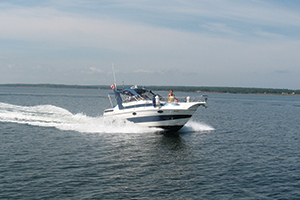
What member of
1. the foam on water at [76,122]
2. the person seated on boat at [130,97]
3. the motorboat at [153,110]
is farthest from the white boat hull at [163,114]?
the person seated on boat at [130,97]

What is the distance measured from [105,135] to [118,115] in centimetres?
342

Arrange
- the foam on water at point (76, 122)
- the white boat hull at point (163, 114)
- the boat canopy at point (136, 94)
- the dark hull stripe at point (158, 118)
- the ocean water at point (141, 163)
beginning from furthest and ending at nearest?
the boat canopy at point (136, 94) < the foam on water at point (76, 122) < the dark hull stripe at point (158, 118) < the white boat hull at point (163, 114) < the ocean water at point (141, 163)

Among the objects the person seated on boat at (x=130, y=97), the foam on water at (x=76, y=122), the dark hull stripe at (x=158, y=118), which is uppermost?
the person seated on boat at (x=130, y=97)

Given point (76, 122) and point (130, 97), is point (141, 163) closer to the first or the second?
point (130, 97)

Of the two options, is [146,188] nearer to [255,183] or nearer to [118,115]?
[255,183]

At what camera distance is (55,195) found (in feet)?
35.9

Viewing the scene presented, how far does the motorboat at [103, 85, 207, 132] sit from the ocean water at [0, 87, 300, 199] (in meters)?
0.88

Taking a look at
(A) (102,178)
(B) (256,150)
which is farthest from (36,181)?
(B) (256,150)

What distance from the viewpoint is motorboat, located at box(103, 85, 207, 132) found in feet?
76.1

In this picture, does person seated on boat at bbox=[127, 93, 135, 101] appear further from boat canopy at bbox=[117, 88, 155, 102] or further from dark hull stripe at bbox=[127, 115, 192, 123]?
dark hull stripe at bbox=[127, 115, 192, 123]

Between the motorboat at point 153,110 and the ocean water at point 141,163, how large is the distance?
0.88 metres

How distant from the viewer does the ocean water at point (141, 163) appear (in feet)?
38.7

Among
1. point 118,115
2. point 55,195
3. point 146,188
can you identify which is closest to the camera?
point 55,195

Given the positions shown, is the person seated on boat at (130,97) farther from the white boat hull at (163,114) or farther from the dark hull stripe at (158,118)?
the dark hull stripe at (158,118)
